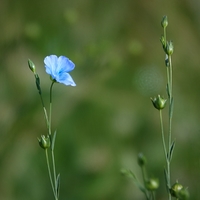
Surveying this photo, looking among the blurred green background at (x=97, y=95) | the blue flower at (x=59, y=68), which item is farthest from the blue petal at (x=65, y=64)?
the blurred green background at (x=97, y=95)

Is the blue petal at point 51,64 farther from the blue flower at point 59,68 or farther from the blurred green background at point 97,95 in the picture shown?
the blurred green background at point 97,95

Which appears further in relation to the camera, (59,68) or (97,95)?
(97,95)

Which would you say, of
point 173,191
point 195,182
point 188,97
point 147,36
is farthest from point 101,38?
point 173,191

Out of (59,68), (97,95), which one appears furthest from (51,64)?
(97,95)

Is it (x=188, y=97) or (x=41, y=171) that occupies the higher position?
(x=188, y=97)

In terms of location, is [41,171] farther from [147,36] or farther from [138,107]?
[147,36]

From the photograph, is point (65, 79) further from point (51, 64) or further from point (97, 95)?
point (97, 95)

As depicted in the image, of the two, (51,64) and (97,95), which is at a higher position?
(51,64)

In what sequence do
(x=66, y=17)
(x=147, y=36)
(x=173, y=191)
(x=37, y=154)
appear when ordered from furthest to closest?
(x=147, y=36)
(x=37, y=154)
(x=66, y=17)
(x=173, y=191)

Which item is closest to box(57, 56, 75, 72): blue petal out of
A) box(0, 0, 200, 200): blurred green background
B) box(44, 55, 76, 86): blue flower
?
box(44, 55, 76, 86): blue flower
